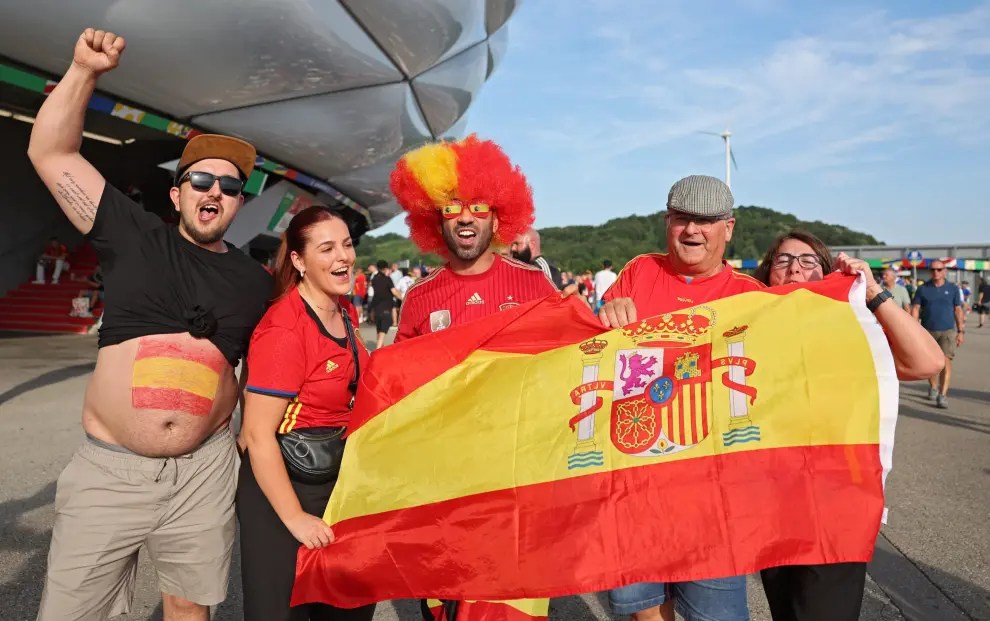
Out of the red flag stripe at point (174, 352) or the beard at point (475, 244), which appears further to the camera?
the beard at point (475, 244)

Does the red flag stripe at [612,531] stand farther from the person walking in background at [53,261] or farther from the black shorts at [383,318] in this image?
the person walking in background at [53,261]

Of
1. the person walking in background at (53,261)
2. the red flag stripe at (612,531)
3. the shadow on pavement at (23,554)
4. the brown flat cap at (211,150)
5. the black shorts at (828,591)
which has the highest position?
the person walking in background at (53,261)

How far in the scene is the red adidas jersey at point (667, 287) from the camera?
8.62ft

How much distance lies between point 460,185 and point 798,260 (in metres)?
1.67

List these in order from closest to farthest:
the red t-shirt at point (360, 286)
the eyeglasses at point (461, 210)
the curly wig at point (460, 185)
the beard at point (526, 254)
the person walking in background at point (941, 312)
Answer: the eyeglasses at point (461, 210) → the curly wig at point (460, 185) → the beard at point (526, 254) → the person walking in background at point (941, 312) → the red t-shirt at point (360, 286)

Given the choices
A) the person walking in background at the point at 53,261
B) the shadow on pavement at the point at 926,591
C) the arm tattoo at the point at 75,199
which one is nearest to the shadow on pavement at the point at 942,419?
the shadow on pavement at the point at 926,591

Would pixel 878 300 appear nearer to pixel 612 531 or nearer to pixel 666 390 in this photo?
pixel 666 390

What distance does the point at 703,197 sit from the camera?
2531 mm

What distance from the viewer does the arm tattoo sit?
2297mm

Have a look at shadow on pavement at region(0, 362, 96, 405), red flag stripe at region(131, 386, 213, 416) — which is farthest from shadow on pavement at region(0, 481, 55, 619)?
shadow on pavement at region(0, 362, 96, 405)

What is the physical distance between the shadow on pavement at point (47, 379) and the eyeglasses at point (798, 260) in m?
9.43

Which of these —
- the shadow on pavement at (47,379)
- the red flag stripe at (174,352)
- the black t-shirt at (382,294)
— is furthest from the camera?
the black t-shirt at (382,294)

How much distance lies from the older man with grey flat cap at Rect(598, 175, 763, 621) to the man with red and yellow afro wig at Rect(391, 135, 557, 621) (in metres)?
0.57

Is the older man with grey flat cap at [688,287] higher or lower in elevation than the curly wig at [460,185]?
lower
